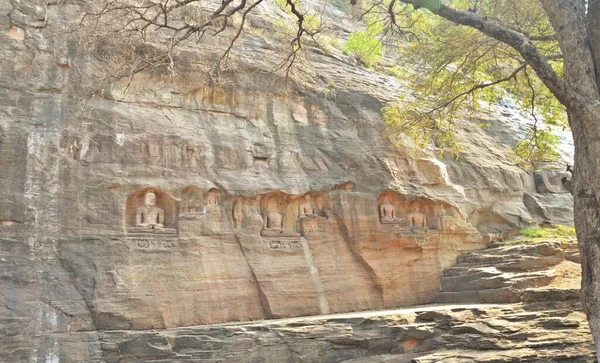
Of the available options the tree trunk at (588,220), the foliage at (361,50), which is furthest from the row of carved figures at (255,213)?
the tree trunk at (588,220)

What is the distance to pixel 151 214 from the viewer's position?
476 inches

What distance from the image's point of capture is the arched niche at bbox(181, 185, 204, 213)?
40.8 feet

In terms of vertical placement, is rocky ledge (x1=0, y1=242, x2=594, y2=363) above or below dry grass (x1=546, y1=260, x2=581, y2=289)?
below

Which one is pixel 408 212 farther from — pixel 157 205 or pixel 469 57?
pixel 157 205

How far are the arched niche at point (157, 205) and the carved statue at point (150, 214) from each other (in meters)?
0.09

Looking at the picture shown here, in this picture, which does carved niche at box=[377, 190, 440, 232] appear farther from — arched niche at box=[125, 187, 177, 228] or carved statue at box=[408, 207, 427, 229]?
arched niche at box=[125, 187, 177, 228]

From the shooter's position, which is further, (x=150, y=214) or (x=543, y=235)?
(x=543, y=235)

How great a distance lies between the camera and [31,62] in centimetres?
1183

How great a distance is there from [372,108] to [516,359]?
25.2ft

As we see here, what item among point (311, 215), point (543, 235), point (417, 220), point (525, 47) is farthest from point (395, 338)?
point (543, 235)

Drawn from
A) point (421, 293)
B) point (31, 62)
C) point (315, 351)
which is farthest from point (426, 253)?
point (31, 62)

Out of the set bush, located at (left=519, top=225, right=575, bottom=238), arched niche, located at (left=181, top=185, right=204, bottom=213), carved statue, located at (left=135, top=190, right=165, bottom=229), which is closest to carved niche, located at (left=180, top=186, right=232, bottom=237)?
arched niche, located at (left=181, top=185, right=204, bottom=213)

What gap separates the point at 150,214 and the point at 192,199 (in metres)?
0.95

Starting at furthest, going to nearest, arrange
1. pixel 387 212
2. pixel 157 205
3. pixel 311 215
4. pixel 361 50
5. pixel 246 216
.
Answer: pixel 361 50, pixel 387 212, pixel 311 215, pixel 246 216, pixel 157 205
